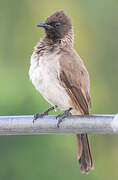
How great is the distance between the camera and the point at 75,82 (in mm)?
4910

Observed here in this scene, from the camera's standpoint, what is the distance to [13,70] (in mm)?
10023

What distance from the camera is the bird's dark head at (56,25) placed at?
17.1ft

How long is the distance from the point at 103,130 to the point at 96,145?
8044 mm

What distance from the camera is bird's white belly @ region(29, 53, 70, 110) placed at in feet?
15.9

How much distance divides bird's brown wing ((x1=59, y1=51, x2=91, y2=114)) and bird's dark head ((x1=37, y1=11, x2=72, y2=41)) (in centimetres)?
32

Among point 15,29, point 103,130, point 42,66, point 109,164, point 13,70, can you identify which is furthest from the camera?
point 15,29

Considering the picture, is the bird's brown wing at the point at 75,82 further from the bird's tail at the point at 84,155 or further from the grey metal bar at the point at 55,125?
the grey metal bar at the point at 55,125

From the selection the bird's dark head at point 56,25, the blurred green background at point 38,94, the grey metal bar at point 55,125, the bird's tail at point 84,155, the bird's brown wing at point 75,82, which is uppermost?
the blurred green background at point 38,94

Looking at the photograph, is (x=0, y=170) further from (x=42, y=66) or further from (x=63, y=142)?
(x=42, y=66)

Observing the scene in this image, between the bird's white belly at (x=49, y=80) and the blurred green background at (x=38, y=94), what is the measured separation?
3117 mm

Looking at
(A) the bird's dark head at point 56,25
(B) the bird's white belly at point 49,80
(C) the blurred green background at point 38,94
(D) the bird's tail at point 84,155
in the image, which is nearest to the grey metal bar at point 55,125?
(D) the bird's tail at point 84,155

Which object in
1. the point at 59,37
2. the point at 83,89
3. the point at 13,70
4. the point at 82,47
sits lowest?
the point at 83,89

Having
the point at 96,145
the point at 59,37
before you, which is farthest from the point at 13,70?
the point at 59,37

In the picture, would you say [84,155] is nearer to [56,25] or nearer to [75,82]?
[75,82]
